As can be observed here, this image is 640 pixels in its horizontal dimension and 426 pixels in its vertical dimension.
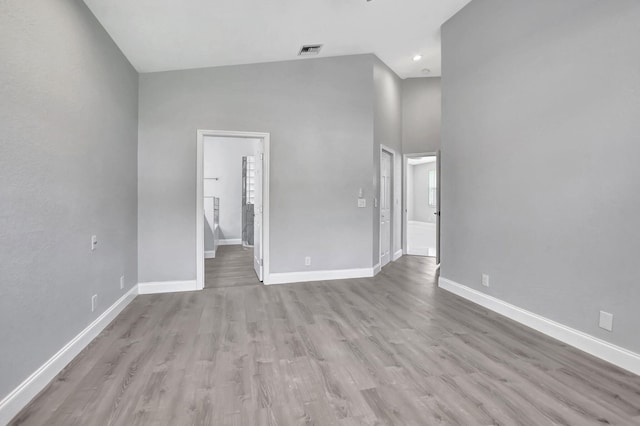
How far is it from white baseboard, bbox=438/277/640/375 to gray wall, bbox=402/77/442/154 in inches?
126

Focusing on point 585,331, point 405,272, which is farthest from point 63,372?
point 405,272

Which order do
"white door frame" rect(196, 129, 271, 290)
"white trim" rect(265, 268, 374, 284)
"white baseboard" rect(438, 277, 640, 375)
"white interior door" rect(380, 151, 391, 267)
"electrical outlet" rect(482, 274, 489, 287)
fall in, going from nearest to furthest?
1. "white baseboard" rect(438, 277, 640, 375)
2. "electrical outlet" rect(482, 274, 489, 287)
3. "white door frame" rect(196, 129, 271, 290)
4. "white trim" rect(265, 268, 374, 284)
5. "white interior door" rect(380, 151, 391, 267)

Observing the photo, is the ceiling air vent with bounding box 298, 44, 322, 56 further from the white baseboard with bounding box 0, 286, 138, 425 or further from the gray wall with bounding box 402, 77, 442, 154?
the white baseboard with bounding box 0, 286, 138, 425

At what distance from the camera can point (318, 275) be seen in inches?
174

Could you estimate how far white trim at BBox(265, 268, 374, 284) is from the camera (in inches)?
168

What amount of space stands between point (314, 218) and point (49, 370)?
121 inches

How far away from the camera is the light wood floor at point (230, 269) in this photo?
171 inches

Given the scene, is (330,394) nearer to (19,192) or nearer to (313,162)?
(19,192)

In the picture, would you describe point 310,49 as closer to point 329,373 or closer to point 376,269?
point 376,269

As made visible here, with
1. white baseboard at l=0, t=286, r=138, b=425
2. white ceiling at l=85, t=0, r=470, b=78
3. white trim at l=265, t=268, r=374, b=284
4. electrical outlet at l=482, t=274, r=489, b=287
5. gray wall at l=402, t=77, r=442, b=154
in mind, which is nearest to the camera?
white baseboard at l=0, t=286, r=138, b=425

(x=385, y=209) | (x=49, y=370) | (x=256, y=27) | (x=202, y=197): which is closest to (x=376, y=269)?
(x=385, y=209)

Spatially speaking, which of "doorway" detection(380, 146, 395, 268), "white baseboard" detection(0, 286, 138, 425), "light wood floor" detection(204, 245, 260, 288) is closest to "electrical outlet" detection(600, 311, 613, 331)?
"doorway" detection(380, 146, 395, 268)

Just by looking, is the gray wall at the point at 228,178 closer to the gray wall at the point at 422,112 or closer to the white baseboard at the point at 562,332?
the gray wall at the point at 422,112

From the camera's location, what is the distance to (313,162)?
4383 mm
